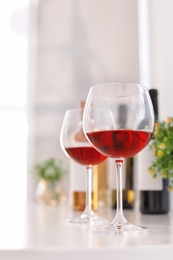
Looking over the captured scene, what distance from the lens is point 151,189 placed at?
121 centimetres

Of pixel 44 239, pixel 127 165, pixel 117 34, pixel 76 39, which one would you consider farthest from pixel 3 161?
pixel 44 239

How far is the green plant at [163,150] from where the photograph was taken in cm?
108

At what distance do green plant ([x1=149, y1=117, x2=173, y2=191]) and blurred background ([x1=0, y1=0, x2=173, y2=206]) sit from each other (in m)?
2.63

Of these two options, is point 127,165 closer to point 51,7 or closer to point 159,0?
point 159,0

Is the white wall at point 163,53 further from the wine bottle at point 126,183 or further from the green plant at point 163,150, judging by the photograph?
the green plant at point 163,150

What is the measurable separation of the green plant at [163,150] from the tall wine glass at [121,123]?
266mm

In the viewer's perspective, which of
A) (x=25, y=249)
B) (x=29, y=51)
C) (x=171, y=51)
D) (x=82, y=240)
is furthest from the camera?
(x=29, y=51)

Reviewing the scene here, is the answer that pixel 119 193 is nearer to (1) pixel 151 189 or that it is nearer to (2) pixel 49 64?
(1) pixel 151 189

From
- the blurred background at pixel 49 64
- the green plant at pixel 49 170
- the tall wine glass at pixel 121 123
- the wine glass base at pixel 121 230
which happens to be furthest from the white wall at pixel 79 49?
the wine glass base at pixel 121 230

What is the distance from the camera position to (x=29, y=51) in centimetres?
389

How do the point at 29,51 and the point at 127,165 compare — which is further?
the point at 29,51

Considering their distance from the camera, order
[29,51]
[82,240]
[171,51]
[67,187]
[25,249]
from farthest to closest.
Result: 1. [29,51]
2. [67,187]
3. [171,51]
4. [82,240]
5. [25,249]

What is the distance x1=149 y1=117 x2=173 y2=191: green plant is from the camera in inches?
42.6

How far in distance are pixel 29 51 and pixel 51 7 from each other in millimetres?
477
